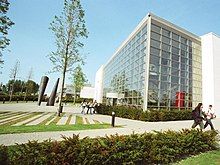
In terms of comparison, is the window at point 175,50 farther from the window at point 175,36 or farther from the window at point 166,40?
the window at point 175,36

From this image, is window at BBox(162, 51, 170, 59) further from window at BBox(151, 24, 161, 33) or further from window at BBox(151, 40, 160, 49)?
window at BBox(151, 24, 161, 33)

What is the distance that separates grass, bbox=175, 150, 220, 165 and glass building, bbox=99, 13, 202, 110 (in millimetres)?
12315

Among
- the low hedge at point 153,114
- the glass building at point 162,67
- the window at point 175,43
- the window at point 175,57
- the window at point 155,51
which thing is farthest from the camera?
the window at point 175,43

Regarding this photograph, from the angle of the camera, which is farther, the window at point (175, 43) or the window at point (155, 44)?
the window at point (175, 43)

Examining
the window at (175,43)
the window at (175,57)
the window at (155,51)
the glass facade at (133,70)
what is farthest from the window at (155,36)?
the window at (175,57)

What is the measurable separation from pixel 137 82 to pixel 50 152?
1885 centimetres

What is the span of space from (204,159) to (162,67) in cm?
1557

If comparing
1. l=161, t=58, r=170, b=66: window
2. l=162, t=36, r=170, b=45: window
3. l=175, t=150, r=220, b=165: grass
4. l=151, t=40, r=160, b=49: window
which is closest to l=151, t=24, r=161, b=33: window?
l=162, t=36, r=170, b=45: window

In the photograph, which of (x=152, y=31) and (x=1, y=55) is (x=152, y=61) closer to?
(x=152, y=31)

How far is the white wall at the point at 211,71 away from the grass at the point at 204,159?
19676 mm

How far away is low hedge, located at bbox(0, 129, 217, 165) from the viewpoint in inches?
186

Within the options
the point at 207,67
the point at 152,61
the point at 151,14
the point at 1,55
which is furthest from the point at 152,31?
the point at 1,55

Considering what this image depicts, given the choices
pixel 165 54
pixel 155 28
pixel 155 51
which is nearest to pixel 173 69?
pixel 165 54

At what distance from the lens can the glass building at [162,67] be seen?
2086 centimetres
